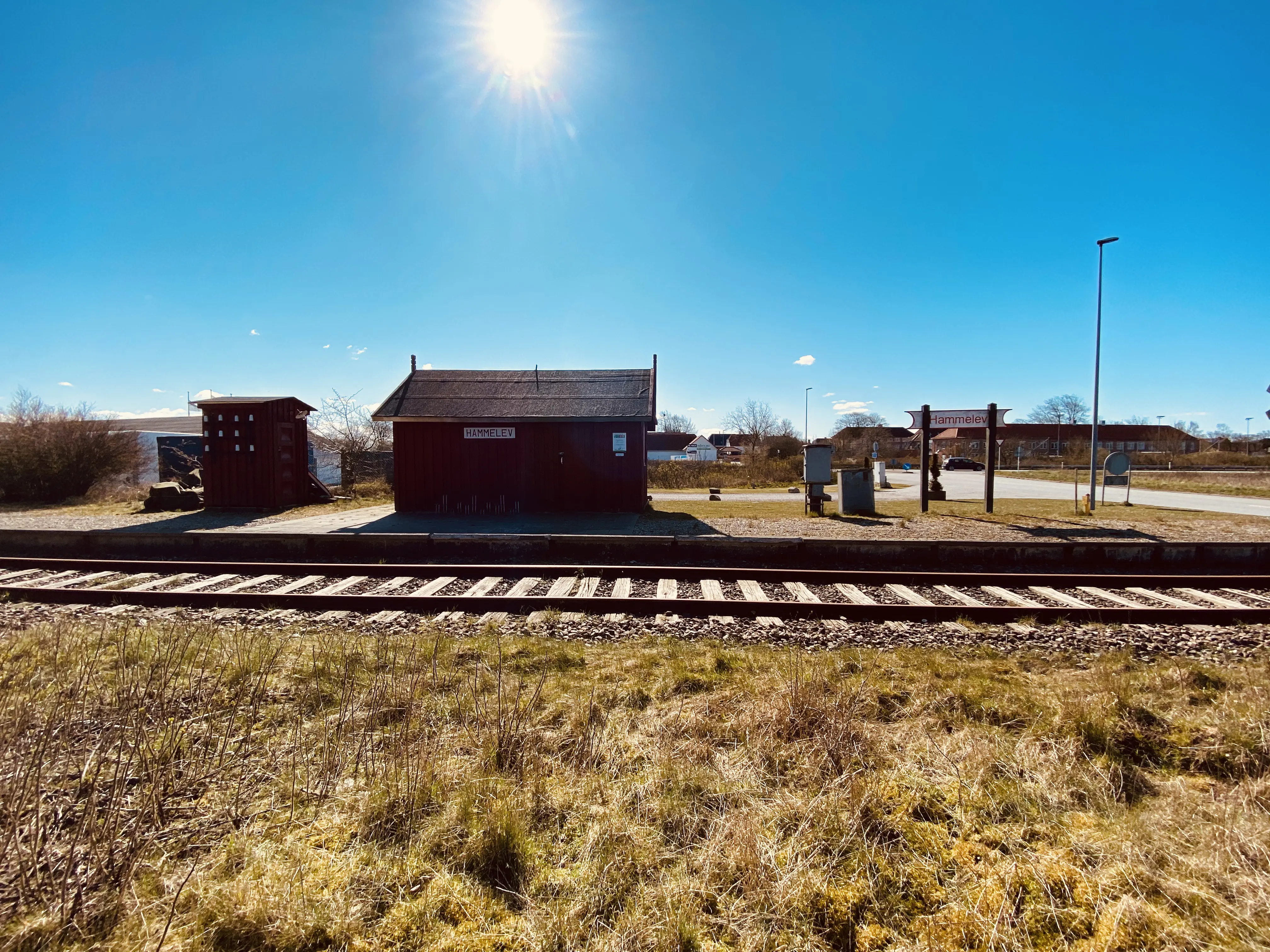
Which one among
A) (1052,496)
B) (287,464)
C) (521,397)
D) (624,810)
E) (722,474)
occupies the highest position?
(521,397)

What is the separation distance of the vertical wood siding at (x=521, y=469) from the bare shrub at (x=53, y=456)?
13666mm

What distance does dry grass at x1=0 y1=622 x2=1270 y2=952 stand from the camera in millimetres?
2062

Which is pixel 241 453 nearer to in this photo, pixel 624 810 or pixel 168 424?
pixel 624 810

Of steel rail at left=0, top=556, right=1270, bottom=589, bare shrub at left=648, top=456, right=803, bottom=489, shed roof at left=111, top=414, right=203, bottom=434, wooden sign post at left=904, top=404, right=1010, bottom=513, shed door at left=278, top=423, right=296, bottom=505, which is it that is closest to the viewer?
steel rail at left=0, top=556, right=1270, bottom=589

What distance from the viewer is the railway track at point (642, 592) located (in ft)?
21.6

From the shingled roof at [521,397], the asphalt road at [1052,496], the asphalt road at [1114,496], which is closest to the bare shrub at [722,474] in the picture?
the asphalt road at [1052,496]

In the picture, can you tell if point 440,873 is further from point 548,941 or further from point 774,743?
point 774,743

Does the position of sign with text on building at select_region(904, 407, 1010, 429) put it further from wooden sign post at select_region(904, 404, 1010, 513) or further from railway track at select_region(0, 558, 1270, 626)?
railway track at select_region(0, 558, 1270, 626)

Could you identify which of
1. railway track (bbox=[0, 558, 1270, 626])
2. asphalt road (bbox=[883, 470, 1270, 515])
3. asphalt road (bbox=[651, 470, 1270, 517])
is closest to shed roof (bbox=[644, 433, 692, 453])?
asphalt road (bbox=[883, 470, 1270, 515])

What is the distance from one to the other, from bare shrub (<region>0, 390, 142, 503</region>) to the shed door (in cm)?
923

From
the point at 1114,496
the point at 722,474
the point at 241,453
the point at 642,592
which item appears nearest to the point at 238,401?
the point at 241,453

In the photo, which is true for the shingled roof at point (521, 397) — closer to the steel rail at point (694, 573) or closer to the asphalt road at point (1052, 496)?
the asphalt road at point (1052, 496)

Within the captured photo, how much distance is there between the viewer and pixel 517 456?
1588 centimetres

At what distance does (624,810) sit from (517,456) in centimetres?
1364
